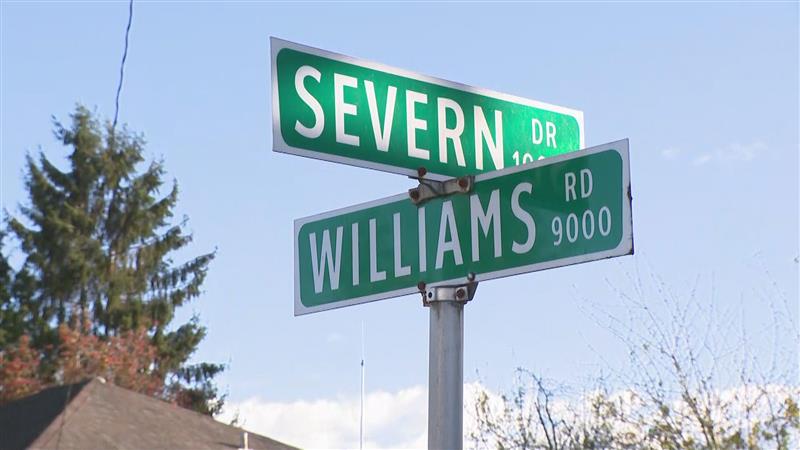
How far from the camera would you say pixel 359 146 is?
14.2 feet

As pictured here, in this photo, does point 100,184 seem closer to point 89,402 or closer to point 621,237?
point 89,402

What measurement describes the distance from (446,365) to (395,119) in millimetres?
785

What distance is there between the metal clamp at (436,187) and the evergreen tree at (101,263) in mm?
37754

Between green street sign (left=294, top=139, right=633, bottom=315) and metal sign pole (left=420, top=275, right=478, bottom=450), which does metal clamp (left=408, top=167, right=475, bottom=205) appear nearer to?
green street sign (left=294, top=139, right=633, bottom=315)

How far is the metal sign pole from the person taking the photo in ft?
13.5

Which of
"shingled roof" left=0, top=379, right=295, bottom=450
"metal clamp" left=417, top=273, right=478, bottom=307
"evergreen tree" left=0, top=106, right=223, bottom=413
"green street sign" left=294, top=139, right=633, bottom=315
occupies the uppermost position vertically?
"evergreen tree" left=0, top=106, right=223, bottom=413

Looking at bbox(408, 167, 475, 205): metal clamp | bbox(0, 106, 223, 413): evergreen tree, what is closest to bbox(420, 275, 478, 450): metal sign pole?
bbox(408, 167, 475, 205): metal clamp

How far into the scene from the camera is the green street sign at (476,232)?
160 inches

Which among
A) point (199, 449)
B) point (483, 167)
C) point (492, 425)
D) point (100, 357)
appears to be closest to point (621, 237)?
point (483, 167)

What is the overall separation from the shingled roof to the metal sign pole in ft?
45.4

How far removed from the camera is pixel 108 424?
18875mm

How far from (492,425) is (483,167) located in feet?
15.3

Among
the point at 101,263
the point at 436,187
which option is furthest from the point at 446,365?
the point at 101,263

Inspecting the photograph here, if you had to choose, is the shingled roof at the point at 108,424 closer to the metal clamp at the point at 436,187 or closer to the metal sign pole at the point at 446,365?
the metal clamp at the point at 436,187
